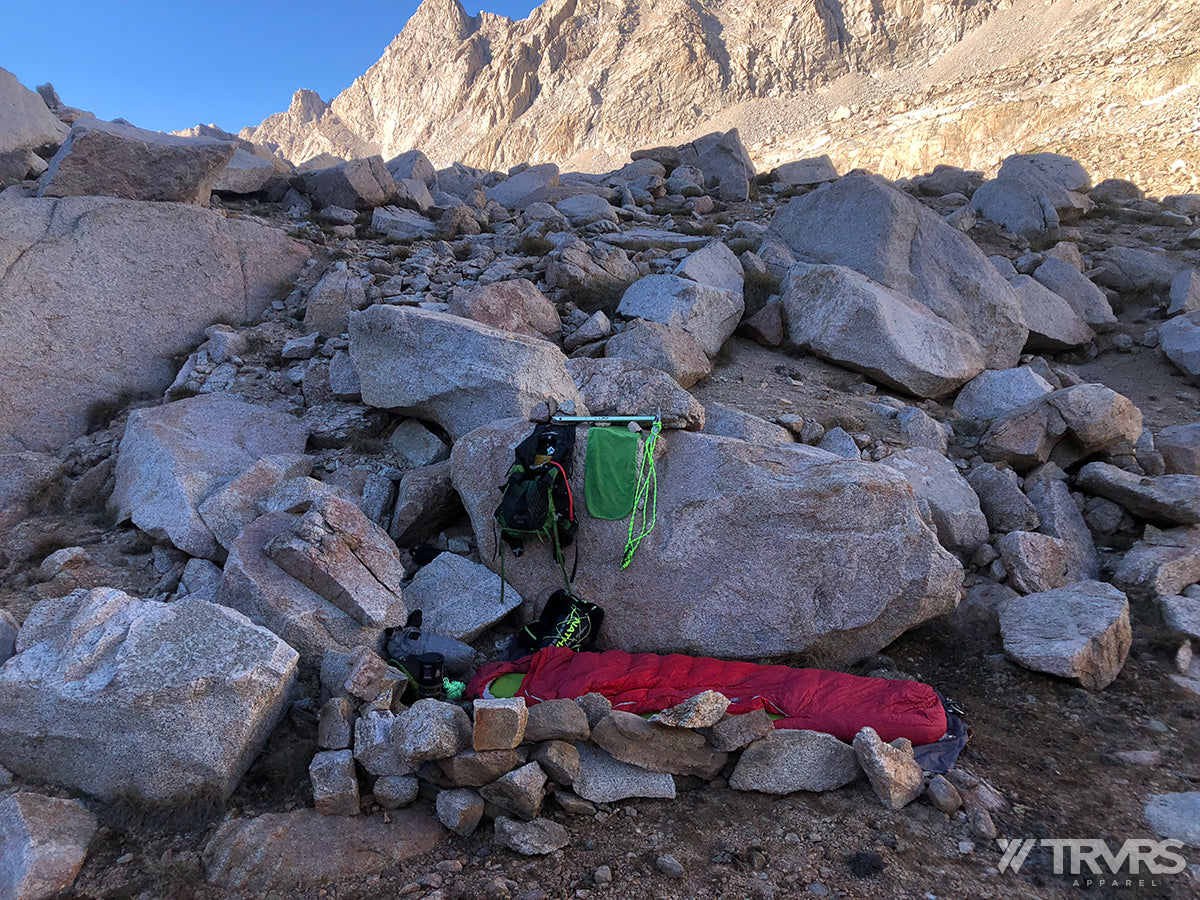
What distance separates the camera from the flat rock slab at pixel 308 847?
10.2 ft

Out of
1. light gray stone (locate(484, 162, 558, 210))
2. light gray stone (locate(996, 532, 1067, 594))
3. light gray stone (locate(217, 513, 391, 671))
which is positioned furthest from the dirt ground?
light gray stone (locate(484, 162, 558, 210))

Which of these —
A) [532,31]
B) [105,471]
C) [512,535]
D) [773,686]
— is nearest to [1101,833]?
[773,686]

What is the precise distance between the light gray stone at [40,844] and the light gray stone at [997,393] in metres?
8.58

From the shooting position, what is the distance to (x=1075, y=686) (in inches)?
179

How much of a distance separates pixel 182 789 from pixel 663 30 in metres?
61.5

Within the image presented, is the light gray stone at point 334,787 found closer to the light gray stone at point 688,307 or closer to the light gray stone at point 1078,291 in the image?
the light gray stone at point 688,307

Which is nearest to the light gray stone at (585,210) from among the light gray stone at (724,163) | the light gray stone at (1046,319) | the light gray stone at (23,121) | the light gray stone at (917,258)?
the light gray stone at (917,258)

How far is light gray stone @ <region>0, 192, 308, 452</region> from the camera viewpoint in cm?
750

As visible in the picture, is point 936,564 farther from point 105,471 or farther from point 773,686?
point 105,471

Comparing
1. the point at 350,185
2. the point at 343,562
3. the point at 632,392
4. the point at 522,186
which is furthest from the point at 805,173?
the point at 343,562

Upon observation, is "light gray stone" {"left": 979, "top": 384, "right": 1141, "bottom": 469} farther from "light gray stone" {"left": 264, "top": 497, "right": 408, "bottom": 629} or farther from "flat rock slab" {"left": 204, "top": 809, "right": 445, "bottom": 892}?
"flat rock slab" {"left": 204, "top": 809, "right": 445, "bottom": 892}

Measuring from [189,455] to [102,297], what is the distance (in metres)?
3.66

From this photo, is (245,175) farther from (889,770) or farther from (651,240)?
(889,770)

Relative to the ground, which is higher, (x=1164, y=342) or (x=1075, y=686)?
(x=1164, y=342)
